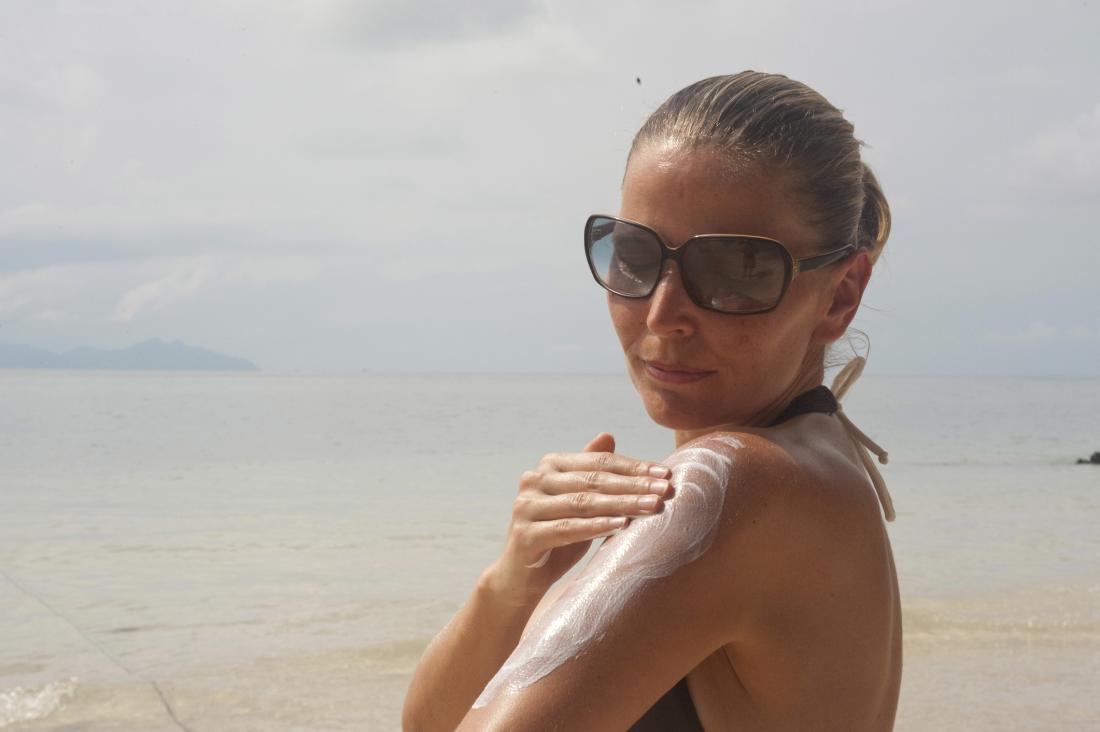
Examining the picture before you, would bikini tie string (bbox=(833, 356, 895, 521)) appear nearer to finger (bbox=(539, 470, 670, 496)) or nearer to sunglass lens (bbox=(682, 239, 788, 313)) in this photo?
sunglass lens (bbox=(682, 239, 788, 313))

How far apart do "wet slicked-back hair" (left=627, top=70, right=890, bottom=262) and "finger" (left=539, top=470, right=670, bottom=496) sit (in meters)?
0.50

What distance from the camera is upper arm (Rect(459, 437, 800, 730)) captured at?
4.15 feet

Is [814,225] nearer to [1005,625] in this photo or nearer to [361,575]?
[1005,625]

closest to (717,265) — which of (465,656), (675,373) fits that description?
(675,373)

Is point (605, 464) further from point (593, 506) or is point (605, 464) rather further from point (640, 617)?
point (640, 617)

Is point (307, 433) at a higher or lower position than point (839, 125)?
lower

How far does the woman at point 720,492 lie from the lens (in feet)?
4.29

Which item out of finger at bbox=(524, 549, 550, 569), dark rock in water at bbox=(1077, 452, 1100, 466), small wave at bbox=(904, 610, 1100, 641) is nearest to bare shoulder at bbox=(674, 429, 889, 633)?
finger at bbox=(524, 549, 550, 569)

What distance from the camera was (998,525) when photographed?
1600cm

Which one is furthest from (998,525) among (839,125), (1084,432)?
(1084,432)

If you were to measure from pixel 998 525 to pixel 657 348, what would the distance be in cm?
1582

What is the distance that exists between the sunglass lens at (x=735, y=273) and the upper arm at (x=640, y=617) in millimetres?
363

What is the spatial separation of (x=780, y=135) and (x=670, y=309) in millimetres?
317

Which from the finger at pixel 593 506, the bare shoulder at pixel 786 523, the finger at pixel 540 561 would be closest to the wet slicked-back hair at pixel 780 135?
the bare shoulder at pixel 786 523
